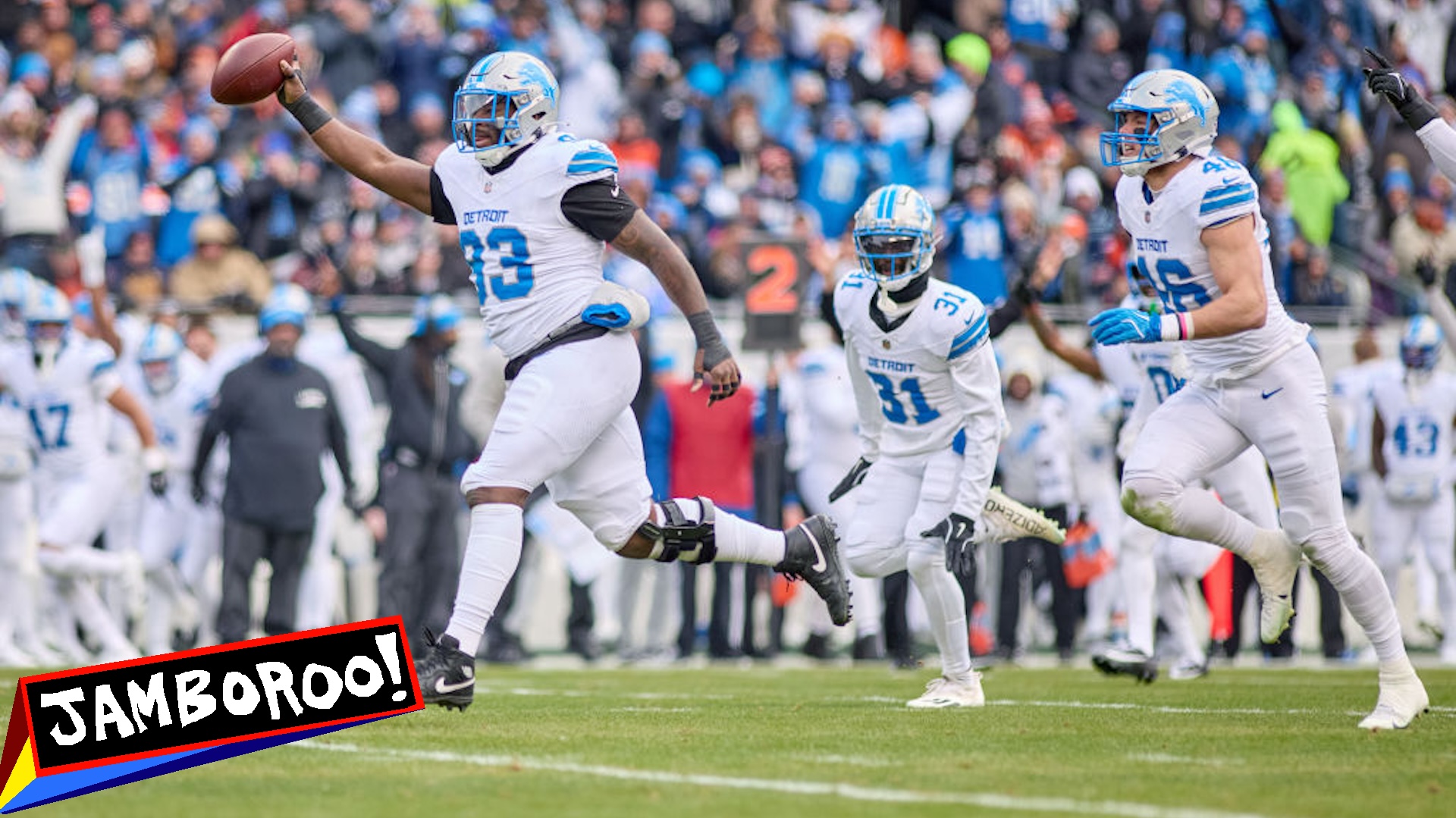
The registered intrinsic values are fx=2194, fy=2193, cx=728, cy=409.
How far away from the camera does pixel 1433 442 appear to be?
13.8 m

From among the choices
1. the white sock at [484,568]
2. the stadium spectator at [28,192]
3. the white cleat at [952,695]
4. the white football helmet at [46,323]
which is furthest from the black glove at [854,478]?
the stadium spectator at [28,192]

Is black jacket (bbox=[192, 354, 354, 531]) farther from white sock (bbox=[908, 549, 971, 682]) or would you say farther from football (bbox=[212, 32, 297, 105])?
white sock (bbox=[908, 549, 971, 682])

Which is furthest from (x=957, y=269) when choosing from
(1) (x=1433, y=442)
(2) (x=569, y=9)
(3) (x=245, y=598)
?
(3) (x=245, y=598)

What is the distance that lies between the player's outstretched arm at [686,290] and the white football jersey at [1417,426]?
7.91m

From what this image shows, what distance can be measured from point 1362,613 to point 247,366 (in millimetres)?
7108

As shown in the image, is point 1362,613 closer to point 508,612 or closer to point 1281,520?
point 1281,520

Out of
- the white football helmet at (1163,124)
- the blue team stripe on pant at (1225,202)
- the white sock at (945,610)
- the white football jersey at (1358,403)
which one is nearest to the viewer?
the blue team stripe on pant at (1225,202)

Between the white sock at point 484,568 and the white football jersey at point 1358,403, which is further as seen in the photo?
the white football jersey at point 1358,403

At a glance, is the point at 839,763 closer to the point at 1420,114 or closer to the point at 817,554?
the point at 817,554

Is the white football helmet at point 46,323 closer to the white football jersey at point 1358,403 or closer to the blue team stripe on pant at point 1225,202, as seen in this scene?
the blue team stripe on pant at point 1225,202

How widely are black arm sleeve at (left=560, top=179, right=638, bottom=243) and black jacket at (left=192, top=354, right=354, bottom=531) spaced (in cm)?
552

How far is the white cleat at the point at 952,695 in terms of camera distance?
25.6 ft

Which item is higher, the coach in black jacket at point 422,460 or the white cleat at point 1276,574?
the coach in black jacket at point 422,460

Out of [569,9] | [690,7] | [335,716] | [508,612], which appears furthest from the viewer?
[690,7]
